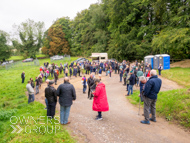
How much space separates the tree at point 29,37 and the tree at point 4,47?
349cm

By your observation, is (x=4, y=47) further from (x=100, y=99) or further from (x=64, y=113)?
(x=100, y=99)

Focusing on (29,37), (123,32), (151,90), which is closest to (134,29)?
(123,32)

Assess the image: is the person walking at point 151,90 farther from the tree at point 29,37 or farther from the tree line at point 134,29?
the tree at point 29,37

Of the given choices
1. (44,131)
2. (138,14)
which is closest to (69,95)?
(44,131)

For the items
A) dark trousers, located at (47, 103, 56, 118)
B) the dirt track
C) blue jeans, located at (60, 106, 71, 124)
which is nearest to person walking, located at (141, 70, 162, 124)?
the dirt track

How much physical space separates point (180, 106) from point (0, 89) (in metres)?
15.8

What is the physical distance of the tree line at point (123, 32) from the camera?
1984 cm

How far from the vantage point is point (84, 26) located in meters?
49.4

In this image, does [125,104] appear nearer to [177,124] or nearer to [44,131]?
[177,124]

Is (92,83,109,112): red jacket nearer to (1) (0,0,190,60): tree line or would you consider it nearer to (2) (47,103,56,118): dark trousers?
(2) (47,103,56,118): dark trousers

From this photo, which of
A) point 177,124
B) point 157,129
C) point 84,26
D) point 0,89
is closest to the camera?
point 157,129

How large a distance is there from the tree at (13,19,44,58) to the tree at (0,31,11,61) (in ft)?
11.4

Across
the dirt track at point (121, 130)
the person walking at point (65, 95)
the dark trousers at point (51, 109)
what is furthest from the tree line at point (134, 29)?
the dark trousers at point (51, 109)

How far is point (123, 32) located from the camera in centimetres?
3266
